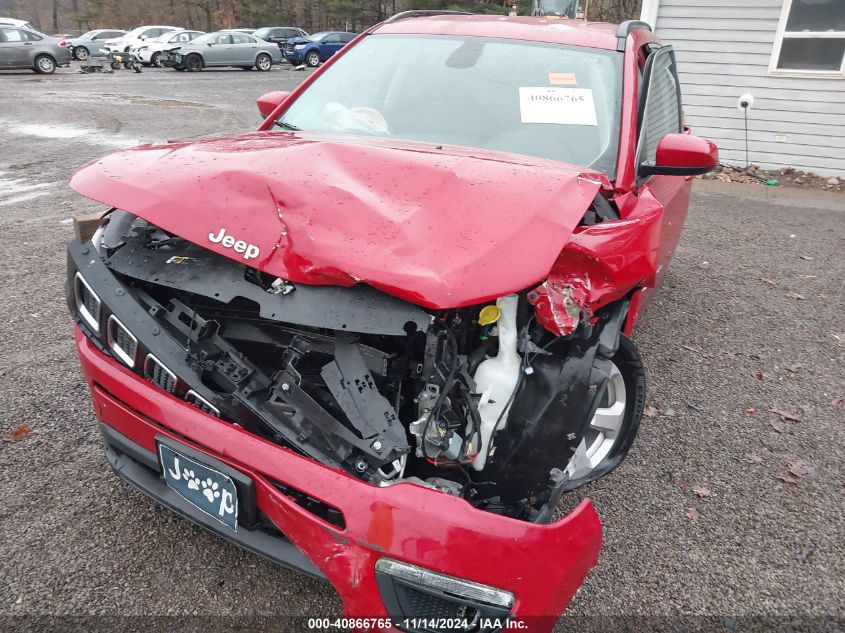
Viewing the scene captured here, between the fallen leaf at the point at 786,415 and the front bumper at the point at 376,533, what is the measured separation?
7.28 ft

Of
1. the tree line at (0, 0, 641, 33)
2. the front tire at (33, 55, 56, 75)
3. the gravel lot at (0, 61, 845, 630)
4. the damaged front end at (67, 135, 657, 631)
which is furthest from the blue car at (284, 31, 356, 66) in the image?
the damaged front end at (67, 135, 657, 631)

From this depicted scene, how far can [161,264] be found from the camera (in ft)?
6.56

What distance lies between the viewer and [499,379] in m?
1.98

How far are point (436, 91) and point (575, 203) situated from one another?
138 centimetres

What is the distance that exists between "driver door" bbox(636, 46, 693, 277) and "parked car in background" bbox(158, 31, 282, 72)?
22.7 m

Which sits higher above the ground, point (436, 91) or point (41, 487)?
point (436, 91)

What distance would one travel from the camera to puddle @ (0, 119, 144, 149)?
9.21 metres

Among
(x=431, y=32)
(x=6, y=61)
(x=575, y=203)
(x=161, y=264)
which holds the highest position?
(x=431, y=32)

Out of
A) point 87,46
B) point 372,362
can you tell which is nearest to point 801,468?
point 372,362

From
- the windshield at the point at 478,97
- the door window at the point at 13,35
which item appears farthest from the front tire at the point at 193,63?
the windshield at the point at 478,97

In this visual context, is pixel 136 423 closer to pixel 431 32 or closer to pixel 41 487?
pixel 41 487

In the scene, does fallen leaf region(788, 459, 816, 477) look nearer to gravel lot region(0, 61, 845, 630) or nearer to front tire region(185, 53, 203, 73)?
gravel lot region(0, 61, 845, 630)

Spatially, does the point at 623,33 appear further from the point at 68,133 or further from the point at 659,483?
the point at 68,133

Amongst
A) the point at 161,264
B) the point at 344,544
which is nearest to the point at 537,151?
the point at 161,264
